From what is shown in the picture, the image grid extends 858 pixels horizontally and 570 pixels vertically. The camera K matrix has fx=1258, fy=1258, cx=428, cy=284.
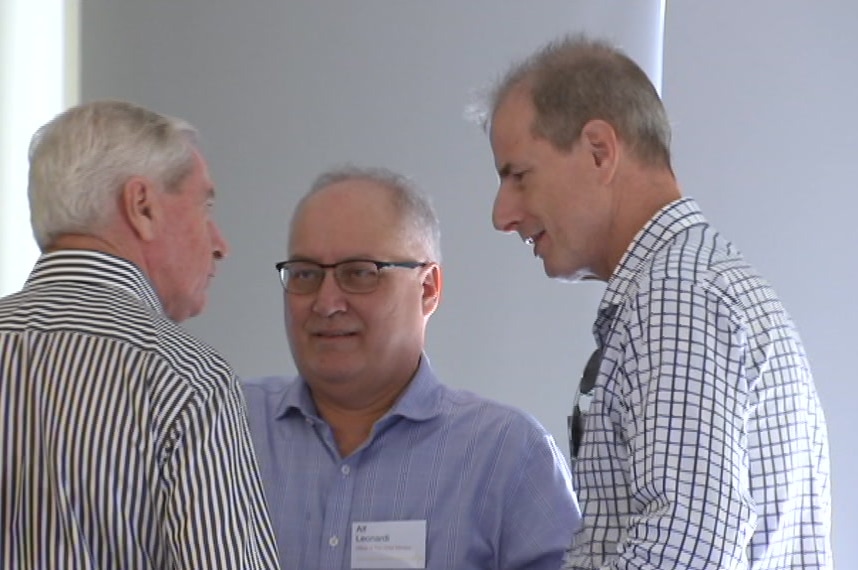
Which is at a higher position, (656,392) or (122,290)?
(122,290)

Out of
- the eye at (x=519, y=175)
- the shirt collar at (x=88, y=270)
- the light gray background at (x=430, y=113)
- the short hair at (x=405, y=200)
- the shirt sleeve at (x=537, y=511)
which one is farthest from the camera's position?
the light gray background at (x=430, y=113)

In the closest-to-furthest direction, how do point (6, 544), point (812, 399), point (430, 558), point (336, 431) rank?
point (6, 544) → point (812, 399) → point (430, 558) → point (336, 431)

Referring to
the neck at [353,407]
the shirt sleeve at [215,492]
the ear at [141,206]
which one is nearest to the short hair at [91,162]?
the ear at [141,206]

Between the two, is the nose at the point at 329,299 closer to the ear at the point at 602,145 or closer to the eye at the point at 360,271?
the eye at the point at 360,271

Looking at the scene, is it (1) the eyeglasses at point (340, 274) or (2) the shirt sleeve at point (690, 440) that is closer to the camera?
(2) the shirt sleeve at point (690, 440)

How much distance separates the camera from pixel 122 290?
5.37 feet

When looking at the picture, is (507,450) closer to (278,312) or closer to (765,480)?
(765,480)

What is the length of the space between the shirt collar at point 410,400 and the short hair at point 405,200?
0.81ft

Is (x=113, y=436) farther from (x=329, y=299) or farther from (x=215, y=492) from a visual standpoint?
(x=329, y=299)

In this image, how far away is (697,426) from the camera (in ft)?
5.18

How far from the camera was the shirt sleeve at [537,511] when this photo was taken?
7.34 feet

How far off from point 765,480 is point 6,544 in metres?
0.96

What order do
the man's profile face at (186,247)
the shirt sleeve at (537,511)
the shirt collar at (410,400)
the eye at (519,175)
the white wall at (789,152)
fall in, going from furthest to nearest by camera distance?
the white wall at (789,152) < the shirt collar at (410,400) < the shirt sleeve at (537,511) < the eye at (519,175) < the man's profile face at (186,247)

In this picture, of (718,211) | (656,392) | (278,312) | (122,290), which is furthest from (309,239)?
(718,211)
